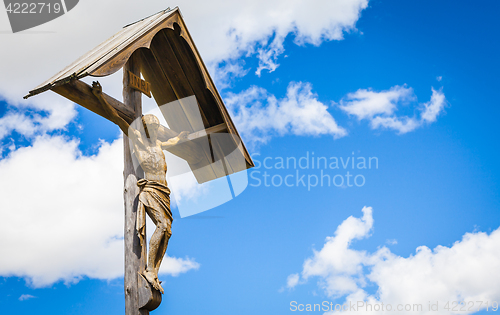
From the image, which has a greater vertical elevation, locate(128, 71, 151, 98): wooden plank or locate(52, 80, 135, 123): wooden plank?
locate(128, 71, 151, 98): wooden plank

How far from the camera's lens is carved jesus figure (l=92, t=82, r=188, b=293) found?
4.16 meters

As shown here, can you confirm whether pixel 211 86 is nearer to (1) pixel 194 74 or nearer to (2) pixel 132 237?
(1) pixel 194 74

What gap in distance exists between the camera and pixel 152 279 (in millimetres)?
4023

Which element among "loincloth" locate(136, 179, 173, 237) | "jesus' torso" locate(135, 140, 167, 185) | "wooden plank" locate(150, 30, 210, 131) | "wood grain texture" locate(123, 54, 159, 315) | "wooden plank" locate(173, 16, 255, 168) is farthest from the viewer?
"wooden plank" locate(150, 30, 210, 131)

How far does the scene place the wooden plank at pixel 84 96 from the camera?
12.6 ft

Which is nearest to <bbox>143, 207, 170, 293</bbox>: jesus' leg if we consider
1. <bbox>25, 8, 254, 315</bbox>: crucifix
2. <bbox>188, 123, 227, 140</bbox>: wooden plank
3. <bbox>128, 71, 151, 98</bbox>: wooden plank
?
<bbox>25, 8, 254, 315</bbox>: crucifix

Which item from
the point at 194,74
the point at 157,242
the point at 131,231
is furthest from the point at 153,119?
the point at 157,242

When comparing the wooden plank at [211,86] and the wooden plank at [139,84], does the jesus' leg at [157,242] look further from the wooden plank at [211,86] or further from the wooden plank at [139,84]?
the wooden plank at [211,86]

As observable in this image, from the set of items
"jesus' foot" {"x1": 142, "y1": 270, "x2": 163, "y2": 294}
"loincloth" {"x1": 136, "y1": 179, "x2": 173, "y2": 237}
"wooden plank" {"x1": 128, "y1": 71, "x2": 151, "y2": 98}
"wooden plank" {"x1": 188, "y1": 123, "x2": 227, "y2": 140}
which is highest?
"wooden plank" {"x1": 128, "y1": 71, "x2": 151, "y2": 98}

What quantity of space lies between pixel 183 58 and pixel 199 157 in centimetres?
133

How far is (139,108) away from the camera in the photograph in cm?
485

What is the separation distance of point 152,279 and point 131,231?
52cm

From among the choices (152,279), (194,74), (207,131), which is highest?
(194,74)

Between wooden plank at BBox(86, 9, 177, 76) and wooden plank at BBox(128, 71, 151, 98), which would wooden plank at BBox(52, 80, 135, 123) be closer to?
wooden plank at BBox(86, 9, 177, 76)
